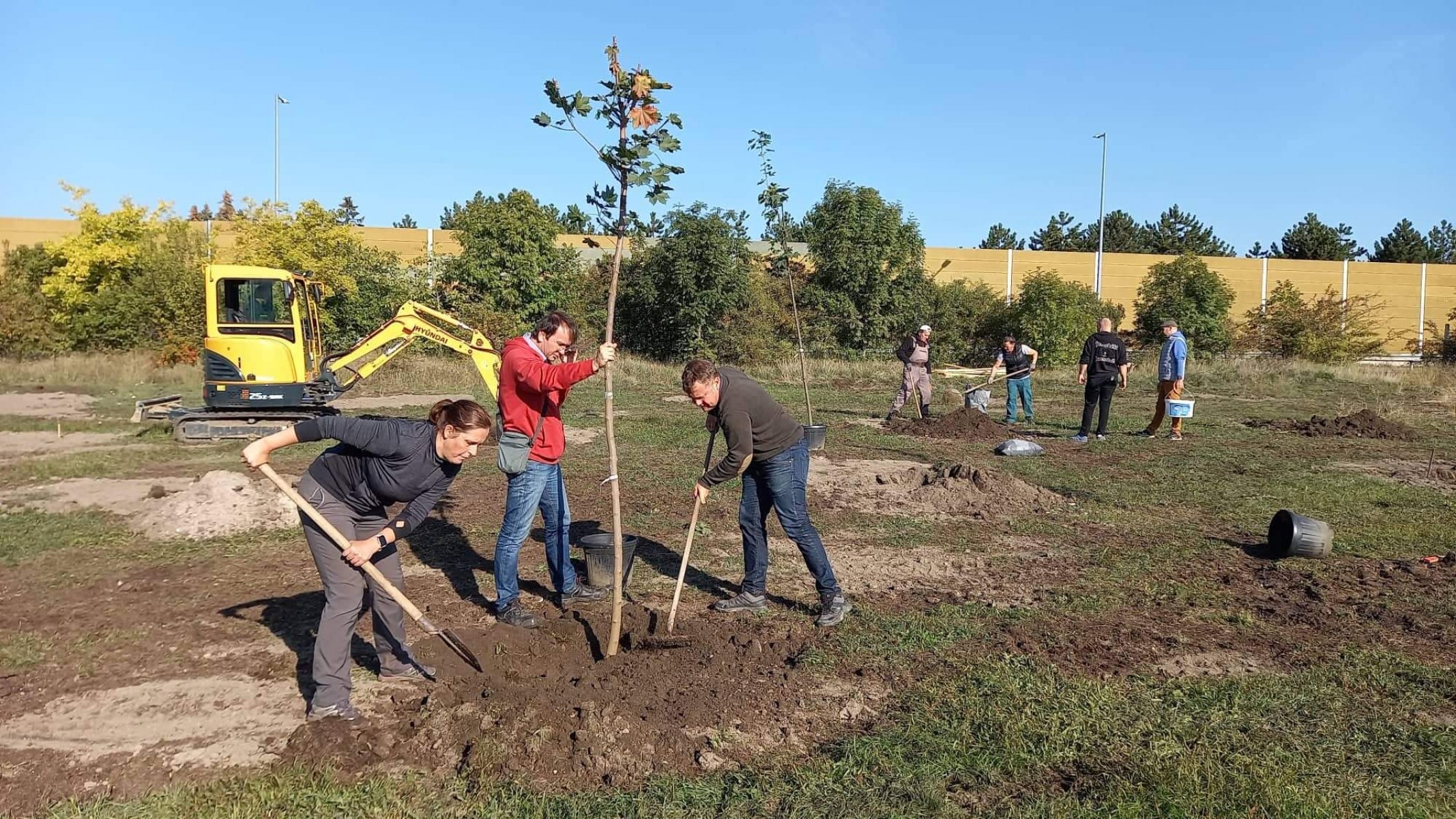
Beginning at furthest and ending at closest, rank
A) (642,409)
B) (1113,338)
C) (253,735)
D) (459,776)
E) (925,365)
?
1. (642,409)
2. (925,365)
3. (1113,338)
4. (253,735)
5. (459,776)

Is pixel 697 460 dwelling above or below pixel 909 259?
below

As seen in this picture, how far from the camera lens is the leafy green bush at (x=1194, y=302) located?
2722cm

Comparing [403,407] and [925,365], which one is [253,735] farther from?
[403,407]

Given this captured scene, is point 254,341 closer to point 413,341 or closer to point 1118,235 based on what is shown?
point 413,341

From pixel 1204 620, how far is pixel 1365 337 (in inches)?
Result: 1136

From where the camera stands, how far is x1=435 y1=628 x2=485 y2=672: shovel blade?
4.58m

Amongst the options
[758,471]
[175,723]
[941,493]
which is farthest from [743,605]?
[941,493]

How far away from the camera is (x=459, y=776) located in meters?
3.72

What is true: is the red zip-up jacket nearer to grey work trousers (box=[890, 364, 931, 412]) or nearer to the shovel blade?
the shovel blade

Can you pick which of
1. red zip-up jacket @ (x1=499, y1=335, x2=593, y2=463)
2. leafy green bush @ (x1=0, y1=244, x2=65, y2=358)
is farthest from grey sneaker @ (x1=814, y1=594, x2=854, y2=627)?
leafy green bush @ (x1=0, y1=244, x2=65, y2=358)

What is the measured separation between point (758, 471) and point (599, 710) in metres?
2.05

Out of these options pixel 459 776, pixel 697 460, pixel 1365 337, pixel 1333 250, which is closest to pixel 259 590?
pixel 459 776

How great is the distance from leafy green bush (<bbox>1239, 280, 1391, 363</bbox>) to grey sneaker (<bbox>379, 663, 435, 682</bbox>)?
3021 cm

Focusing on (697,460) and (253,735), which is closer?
(253,735)
